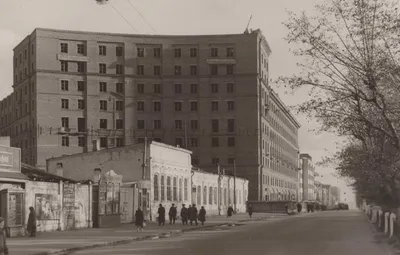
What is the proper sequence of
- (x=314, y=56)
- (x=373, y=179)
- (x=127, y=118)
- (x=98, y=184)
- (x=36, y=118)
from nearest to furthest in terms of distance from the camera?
1. (x=314, y=56)
2. (x=373, y=179)
3. (x=98, y=184)
4. (x=36, y=118)
5. (x=127, y=118)

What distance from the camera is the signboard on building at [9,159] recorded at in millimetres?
31734

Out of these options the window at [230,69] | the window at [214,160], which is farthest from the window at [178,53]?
the window at [214,160]

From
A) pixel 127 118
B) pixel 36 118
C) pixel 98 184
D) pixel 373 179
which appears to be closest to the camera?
pixel 373 179

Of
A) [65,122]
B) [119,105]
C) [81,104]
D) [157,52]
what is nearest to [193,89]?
[157,52]

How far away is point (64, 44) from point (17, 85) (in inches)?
511

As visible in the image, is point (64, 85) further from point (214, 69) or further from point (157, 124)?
point (214, 69)

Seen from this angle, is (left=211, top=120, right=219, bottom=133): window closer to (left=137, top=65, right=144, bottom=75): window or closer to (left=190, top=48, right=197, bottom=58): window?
(left=190, top=48, right=197, bottom=58): window

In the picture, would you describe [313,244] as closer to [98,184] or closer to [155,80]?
[98,184]

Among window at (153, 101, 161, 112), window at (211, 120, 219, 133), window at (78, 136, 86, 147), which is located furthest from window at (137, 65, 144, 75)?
window at (78, 136, 86, 147)

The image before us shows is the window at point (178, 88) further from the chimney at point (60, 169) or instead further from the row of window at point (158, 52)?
the chimney at point (60, 169)

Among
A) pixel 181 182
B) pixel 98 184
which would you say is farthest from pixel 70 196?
pixel 181 182

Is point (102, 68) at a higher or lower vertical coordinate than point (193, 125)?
higher

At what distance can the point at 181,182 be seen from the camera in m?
64.4

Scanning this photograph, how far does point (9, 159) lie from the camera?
32.4m
